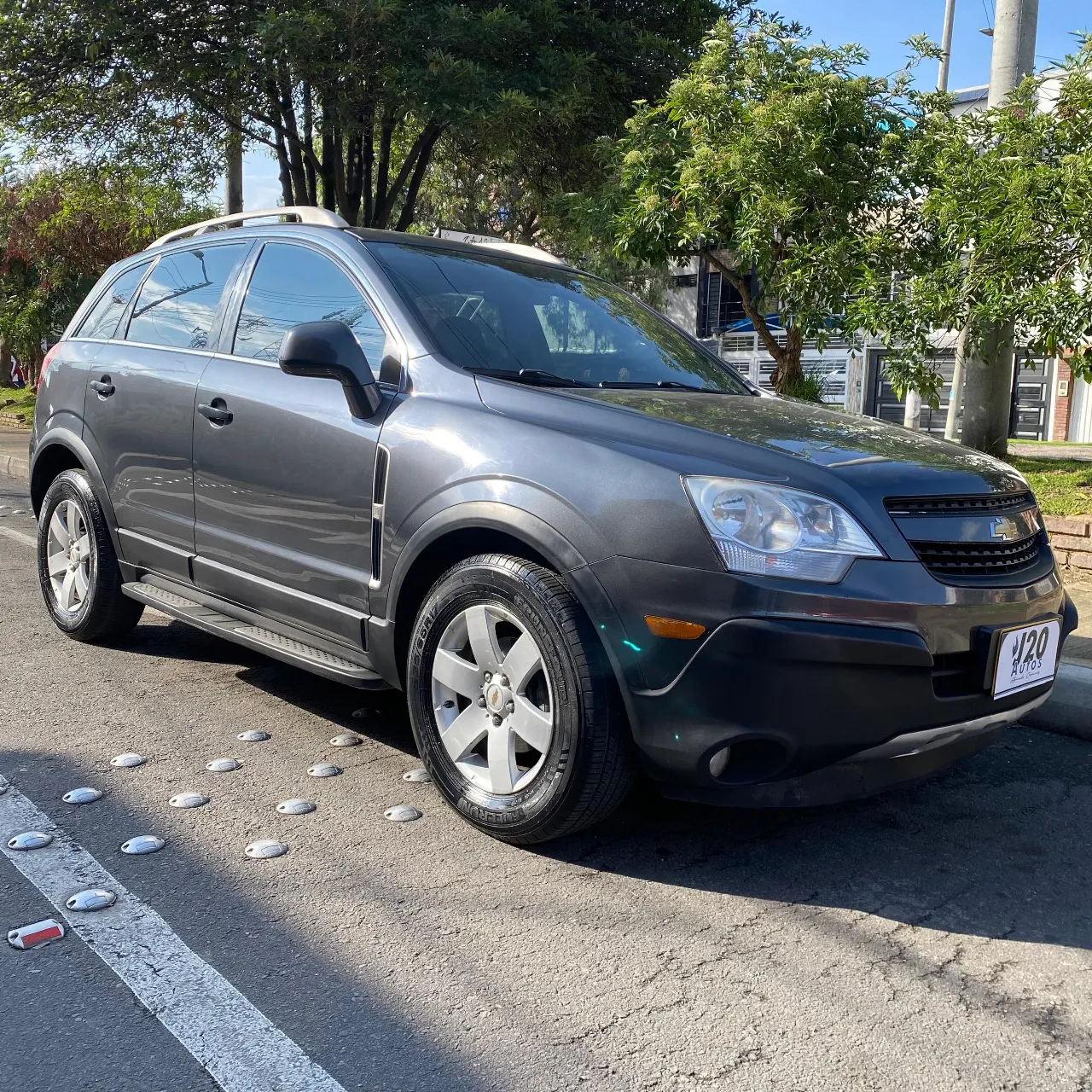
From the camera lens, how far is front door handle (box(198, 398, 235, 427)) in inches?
156

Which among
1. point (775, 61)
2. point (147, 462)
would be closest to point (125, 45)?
point (775, 61)

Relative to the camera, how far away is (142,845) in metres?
3.04

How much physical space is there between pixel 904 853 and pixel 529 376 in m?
1.76

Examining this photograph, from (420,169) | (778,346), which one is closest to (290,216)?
(778,346)

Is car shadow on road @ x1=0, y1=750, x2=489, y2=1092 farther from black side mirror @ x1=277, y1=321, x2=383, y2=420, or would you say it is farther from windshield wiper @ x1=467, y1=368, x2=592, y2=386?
windshield wiper @ x1=467, y1=368, x2=592, y2=386

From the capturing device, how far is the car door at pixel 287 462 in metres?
3.51

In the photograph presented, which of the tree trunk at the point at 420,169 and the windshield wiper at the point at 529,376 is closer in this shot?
the windshield wiper at the point at 529,376

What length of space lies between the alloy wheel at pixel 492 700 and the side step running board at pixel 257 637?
361mm

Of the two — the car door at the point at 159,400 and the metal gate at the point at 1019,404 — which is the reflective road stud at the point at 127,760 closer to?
the car door at the point at 159,400

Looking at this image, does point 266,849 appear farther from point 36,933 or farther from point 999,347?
point 999,347

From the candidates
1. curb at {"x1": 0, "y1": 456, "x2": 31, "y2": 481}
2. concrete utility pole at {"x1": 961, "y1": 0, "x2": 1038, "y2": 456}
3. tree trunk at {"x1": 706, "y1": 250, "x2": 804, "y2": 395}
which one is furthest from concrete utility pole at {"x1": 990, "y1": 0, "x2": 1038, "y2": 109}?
curb at {"x1": 0, "y1": 456, "x2": 31, "y2": 481}

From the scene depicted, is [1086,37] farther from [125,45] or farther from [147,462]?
[125,45]

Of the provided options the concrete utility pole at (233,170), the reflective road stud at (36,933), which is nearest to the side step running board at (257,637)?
the reflective road stud at (36,933)

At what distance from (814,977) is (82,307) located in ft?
14.8
